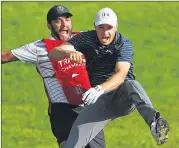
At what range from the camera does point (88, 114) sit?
916 cm

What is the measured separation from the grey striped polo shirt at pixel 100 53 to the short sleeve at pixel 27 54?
2.97 ft

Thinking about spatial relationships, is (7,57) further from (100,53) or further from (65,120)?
(100,53)

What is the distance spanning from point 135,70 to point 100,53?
9073 millimetres

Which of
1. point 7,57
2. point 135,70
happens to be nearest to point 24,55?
point 7,57

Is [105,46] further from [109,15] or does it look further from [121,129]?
[121,129]

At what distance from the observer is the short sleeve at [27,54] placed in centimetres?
1007

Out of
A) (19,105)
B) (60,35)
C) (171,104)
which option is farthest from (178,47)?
(60,35)

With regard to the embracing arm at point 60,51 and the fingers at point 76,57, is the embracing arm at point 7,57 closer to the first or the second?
the embracing arm at point 60,51

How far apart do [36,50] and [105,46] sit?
1.22 meters

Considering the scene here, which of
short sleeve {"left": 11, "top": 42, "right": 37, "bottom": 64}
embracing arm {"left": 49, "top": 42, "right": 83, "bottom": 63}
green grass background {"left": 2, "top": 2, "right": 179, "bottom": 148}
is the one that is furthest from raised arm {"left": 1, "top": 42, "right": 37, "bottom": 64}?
green grass background {"left": 2, "top": 2, "right": 179, "bottom": 148}

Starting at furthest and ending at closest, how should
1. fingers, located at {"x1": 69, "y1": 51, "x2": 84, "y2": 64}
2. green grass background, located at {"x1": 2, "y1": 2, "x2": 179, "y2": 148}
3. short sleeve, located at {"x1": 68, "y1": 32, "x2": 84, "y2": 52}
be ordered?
1. green grass background, located at {"x1": 2, "y1": 2, "x2": 179, "y2": 148}
2. short sleeve, located at {"x1": 68, "y1": 32, "x2": 84, "y2": 52}
3. fingers, located at {"x1": 69, "y1": 51, "x2": 84, "y2": 64}

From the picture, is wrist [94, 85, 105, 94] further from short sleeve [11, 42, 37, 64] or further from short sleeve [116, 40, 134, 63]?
short sleeve [11, 42, 37, 64]

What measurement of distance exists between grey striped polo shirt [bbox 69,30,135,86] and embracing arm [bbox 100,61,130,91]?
132 millimetres

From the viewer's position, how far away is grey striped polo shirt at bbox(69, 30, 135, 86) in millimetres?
9141
